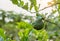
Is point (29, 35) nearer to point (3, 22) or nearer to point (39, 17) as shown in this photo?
point (39, 17)

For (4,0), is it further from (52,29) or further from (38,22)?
(38,22)

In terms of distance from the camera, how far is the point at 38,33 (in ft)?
1.92

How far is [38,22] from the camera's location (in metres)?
0.59

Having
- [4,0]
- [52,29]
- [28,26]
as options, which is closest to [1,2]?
[4,0]

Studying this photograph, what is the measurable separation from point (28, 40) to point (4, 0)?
2.64 meters

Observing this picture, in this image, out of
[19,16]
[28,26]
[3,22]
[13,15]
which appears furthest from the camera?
[3,22]

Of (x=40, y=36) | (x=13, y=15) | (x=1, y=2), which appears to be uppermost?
(x=40, y=36)

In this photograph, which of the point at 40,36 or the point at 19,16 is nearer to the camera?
the point at 40,36

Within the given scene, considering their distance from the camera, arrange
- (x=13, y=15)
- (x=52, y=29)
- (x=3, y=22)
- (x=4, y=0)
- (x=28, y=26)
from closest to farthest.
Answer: (x=28, y=26), (x=52, y=29), (x=13, y=15), (x=3, y=22), (x=4, y=0)

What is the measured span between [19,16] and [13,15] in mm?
232

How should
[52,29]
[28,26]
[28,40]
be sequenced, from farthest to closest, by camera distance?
[52,29], [28,26], [28,40]

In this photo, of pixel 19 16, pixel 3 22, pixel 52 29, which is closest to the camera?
pixel 52 29

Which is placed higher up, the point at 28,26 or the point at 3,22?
the point at 28,26

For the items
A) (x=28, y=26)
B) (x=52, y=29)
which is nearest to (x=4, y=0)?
(x=52, y=29)
